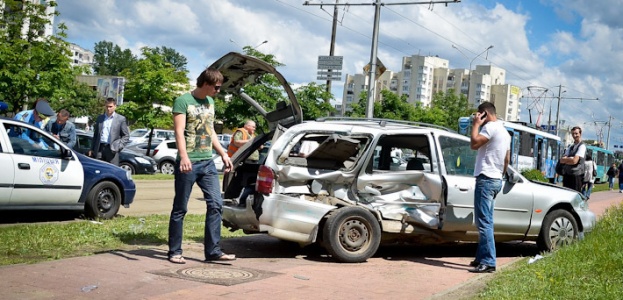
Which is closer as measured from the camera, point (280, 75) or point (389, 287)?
point (389, 287)

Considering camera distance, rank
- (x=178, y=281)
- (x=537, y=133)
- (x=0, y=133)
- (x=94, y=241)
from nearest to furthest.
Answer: (x=178, y=281), (x=94, y=241), (x=0, y=133), (x=537, y=133)

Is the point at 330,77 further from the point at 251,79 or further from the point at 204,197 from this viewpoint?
the point at 204,197

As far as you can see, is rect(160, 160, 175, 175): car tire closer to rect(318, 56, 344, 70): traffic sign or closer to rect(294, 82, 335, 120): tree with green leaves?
rect(318, 56, 344, 70): traffic sign

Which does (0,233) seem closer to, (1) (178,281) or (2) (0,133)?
(2) (0,133)

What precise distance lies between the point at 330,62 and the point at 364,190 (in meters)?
22.5

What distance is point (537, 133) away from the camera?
38188 millimetres

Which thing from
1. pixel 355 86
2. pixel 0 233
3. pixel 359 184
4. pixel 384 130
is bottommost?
pixel 0 233

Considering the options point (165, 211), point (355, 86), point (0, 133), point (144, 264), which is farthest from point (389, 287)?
point (355, 86)

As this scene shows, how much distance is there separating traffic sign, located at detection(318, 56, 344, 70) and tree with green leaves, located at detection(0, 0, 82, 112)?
10.7 meters

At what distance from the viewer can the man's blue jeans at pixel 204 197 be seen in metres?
7.32

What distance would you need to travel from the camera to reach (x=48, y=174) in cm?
1032

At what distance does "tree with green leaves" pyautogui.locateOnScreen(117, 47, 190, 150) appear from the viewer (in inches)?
1428

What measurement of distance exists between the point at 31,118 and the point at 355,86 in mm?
139642

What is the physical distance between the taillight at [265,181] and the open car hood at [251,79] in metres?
1.02
